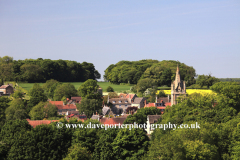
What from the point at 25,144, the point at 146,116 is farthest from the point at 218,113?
the point at 25,144

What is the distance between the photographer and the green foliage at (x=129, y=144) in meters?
49.1

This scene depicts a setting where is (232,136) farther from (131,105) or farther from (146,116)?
(131,105)

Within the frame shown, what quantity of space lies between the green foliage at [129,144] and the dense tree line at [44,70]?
10067 centimetres

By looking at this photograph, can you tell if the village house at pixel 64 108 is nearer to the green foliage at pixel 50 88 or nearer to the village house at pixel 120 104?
the village house at pixel 120 104

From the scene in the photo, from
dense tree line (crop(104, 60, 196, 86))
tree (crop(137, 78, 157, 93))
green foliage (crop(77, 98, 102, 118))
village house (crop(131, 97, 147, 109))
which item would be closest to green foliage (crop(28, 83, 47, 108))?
green foliage (crop(77, 98, 102, 118))

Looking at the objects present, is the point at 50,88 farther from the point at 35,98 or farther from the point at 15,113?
the point at 15,113

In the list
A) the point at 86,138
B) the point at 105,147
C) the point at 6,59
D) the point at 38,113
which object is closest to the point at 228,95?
the point at 105,147

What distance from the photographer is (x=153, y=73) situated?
133 meters

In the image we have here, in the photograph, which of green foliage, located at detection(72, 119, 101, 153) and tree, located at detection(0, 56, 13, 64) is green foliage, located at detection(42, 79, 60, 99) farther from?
green foliage, located at detection(72, 119, 101, 153)

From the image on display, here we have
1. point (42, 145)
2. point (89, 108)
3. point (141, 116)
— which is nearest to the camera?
point (42, 145)

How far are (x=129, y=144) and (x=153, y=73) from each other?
3313 inches

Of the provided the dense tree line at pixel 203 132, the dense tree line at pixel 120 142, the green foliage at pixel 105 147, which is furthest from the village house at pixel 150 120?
the green foliage at pixel 105 147

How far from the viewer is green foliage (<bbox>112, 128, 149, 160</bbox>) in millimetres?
49125

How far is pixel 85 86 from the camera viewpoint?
91.9 meters
